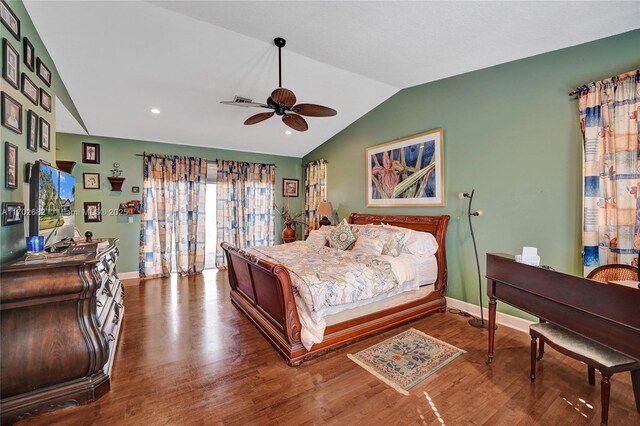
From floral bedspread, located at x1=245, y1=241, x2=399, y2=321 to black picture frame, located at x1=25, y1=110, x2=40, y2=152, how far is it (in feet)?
8.06

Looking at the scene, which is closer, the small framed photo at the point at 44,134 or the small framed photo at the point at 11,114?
the small framed photo at the point at 11,114

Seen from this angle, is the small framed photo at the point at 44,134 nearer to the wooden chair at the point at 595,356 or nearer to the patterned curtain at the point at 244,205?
the patterned curtain at the point at 244,205

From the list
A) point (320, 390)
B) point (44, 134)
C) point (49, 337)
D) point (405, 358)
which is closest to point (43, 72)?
point (44, 134)

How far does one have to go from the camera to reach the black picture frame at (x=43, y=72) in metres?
2.35

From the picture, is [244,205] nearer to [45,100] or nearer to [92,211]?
[92,211]

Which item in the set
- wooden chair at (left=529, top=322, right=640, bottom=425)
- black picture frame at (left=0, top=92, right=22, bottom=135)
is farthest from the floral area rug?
black picture frame at (left=0, top=92, right=22, bottom=135)

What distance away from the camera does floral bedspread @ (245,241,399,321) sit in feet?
8.02

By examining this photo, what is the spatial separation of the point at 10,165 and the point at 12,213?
0.34m

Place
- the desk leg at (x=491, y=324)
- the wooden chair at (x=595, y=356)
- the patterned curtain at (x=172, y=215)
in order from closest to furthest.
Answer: the wooden chair at (x=595, y=356) < the desk leg at (x=491, y=324) < the patterned curtain at (x=172, y=215)

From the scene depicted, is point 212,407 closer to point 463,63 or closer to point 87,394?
point 87,394

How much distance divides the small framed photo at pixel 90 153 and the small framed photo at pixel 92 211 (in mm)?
765

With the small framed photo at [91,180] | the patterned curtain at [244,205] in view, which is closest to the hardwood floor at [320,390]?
the patterned curtain at [244,205]

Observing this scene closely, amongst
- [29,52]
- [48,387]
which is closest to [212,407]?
[48,387]

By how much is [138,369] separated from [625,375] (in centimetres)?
420
